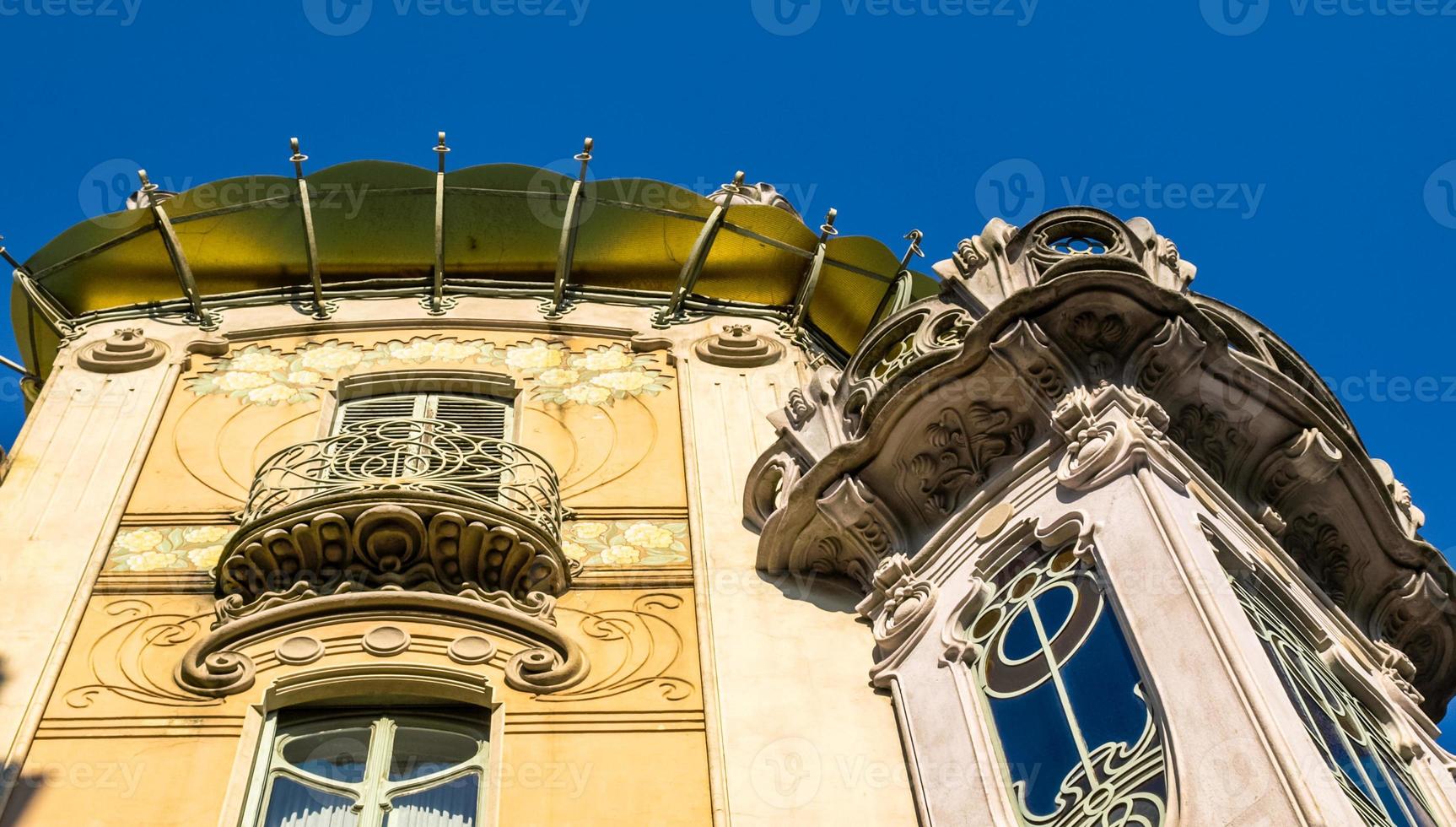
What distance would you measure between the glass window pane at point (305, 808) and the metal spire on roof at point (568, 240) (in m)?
7.88

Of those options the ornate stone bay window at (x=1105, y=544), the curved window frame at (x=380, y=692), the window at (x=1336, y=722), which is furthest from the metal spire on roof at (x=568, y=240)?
the window at (x=1336, y=722)

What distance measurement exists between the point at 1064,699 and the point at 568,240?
9.66 m

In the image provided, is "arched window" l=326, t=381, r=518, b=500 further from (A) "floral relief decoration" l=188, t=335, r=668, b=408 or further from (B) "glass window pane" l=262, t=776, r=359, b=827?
(B) "glass window pane" l=262, t=776, r=359, b=827

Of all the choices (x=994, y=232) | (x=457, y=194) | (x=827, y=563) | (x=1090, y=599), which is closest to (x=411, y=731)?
(x=827, y=563)

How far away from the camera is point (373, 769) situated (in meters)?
12.4

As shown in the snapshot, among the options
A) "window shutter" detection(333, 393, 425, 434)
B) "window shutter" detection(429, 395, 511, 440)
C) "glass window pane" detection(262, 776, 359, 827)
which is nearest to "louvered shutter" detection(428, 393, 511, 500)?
"window shutter" detection(429, 395, 511, 440)

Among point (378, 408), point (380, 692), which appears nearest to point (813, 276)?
point (378, 408)

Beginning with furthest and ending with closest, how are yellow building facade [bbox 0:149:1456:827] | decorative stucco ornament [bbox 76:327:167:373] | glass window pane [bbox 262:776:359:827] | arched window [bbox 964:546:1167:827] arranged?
1. decorative stucco ornament [bbox 76:327:167:373]
2. glass window pane [bbox 262:776:359:827]
3. yellow building facade [bbox 0:149:1456:827]
4. arched window [bbox 964:546:1167:827]

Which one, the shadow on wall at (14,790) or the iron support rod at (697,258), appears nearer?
the shadow on wall at (14,790)

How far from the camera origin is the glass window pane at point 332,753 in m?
12.4

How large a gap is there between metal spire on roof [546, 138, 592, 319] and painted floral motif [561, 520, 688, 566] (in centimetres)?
426

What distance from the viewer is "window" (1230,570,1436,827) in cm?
1057

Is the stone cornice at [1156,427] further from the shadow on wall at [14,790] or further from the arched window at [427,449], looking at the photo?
the shadow on wall at [14,790]

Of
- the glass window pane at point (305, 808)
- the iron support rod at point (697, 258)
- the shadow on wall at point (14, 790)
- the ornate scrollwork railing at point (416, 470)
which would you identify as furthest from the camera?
the iron support rod at point (697, 258)
